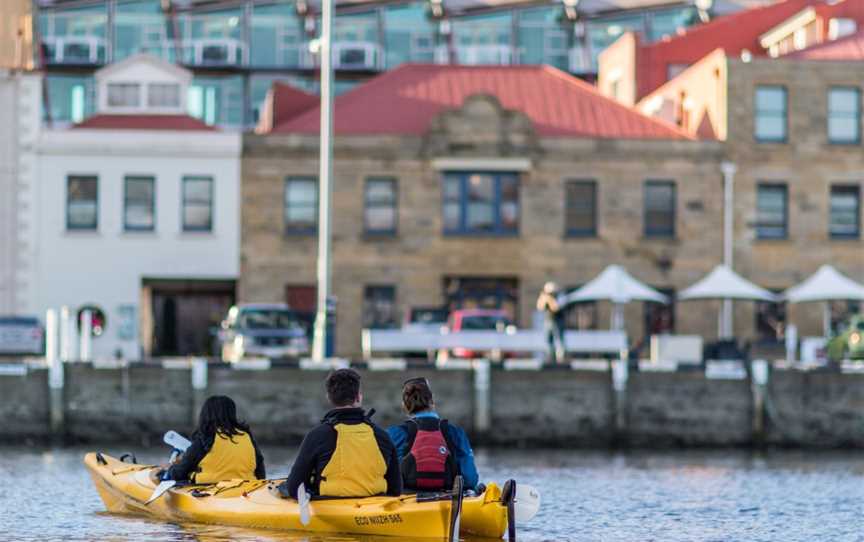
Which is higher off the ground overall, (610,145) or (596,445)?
(610,145)

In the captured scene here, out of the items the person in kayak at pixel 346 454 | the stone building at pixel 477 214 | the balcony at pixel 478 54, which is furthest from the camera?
the balcony at pixel 478 54

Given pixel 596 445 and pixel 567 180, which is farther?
pixel 567 180

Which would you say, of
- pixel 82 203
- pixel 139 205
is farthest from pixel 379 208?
pixel 82 203

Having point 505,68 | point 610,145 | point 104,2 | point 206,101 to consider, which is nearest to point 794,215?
point 610,145

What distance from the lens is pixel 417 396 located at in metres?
18.8

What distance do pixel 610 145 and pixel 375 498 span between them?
35125 mm

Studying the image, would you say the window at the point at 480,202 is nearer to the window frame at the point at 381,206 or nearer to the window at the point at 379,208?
the window frame at the point at 381,206

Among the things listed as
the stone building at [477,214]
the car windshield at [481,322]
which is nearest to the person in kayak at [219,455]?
the car windshield at [481,322]

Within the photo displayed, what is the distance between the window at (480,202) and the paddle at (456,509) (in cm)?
3455

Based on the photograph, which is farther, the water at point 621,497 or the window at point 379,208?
the window at point 379,208

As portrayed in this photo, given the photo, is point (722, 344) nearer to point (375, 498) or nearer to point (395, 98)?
point (395, 98)

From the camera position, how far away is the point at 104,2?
77625mm

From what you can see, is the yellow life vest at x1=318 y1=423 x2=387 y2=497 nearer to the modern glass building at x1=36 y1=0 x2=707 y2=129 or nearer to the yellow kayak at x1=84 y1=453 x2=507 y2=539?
the yellow kayak at x1=84 y1=453 x2=507 y2=539

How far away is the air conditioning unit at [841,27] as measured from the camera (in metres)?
58.8
